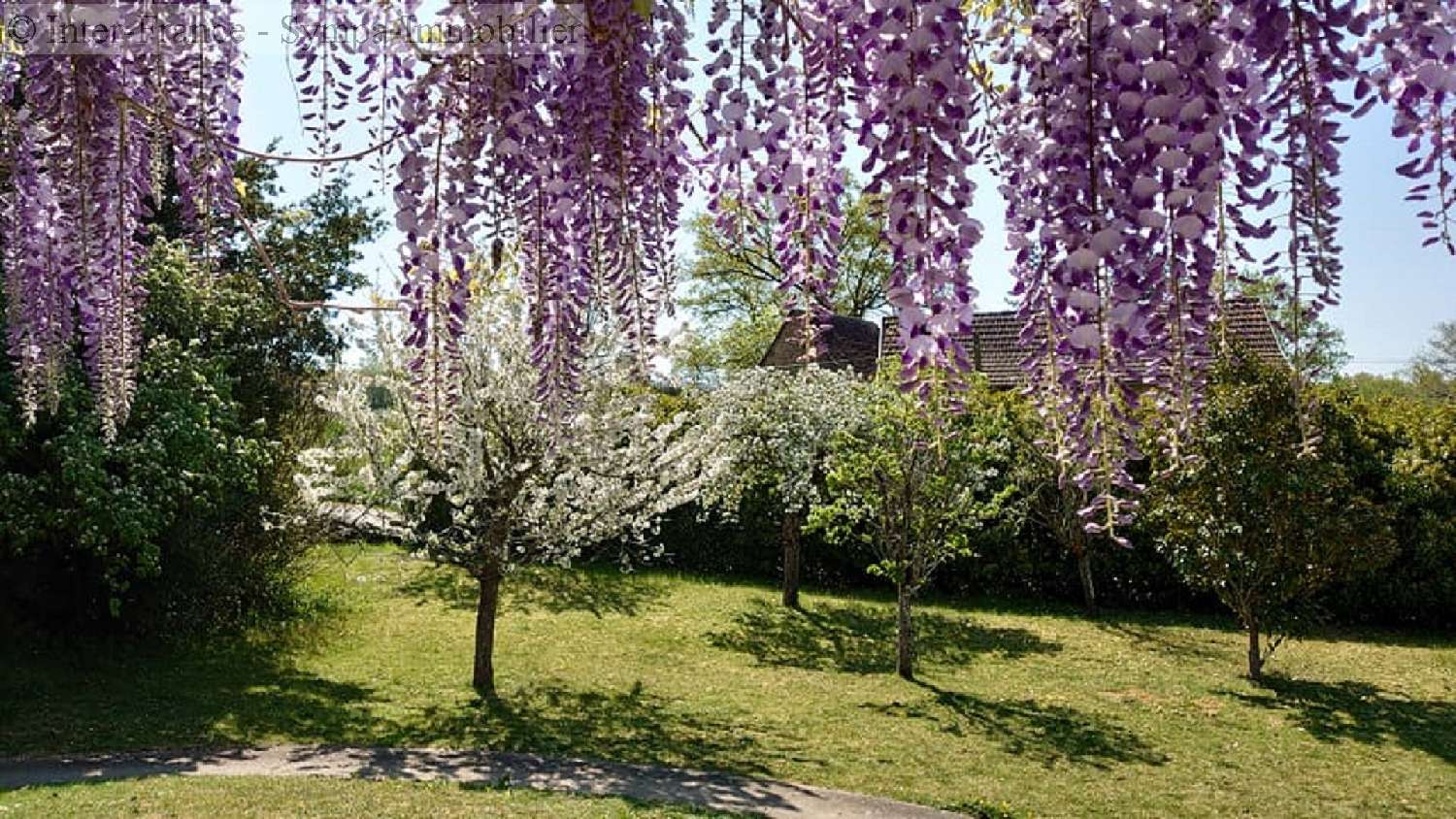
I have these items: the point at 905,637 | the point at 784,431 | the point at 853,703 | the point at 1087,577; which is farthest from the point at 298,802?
the point at 1087,577

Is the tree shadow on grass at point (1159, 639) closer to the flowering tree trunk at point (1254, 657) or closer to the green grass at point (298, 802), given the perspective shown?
the flowering tree trunk at point (1254, 657)

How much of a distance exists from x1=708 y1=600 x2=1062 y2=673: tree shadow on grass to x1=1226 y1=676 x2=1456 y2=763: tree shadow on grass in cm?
241

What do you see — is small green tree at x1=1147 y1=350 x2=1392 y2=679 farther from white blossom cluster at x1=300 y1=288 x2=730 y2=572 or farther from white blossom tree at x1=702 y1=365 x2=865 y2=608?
white blossom cluster at x1=300 y1=288 x2=730 y2=572

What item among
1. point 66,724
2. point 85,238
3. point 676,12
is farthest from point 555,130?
point 66,724

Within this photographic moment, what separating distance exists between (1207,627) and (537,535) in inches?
328

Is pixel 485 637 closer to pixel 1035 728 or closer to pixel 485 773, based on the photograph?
pixel 485 773

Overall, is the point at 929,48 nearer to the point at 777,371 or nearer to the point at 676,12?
the point at 676,12

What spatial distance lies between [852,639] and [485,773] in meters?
5.83

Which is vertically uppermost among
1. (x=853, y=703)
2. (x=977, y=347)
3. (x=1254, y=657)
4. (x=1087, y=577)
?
(x=977, y=347)

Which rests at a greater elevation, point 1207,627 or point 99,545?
point 99,545

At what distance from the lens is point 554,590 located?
14195 mm

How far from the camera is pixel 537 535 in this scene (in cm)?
895

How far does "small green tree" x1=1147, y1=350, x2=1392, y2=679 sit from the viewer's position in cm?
906

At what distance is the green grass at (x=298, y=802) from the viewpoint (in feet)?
18.6
